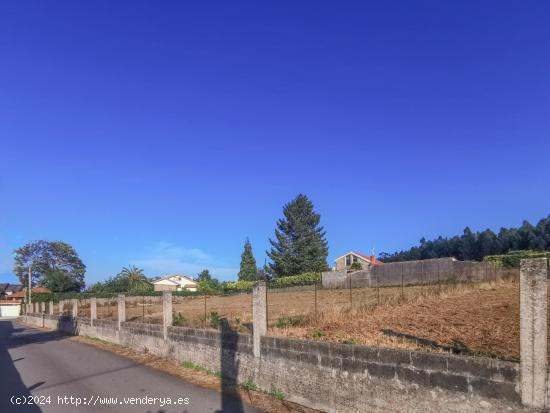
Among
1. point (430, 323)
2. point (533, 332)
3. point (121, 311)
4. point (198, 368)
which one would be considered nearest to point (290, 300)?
point (121, 311)

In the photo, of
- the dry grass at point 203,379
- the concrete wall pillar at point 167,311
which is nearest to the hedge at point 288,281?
the dry grass at point 203,379

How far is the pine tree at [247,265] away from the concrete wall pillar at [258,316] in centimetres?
7769

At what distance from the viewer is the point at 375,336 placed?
9.17 metres

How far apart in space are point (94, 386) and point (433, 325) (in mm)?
7361

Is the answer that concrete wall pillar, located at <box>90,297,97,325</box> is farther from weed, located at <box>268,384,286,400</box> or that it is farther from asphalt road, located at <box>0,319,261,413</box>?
weed, located at <box>268,384,286,400</box>

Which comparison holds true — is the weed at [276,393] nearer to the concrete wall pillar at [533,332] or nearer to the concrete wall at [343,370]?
the concrete wall at [343,370]

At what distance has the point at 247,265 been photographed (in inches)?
3652

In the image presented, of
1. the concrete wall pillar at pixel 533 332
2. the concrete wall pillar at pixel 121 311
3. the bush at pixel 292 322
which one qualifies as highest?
the concrete wall pillar at pixel 533 332

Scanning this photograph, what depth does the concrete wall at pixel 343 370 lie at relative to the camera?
19.1 ft

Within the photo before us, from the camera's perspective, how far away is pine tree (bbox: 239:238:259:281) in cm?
8912

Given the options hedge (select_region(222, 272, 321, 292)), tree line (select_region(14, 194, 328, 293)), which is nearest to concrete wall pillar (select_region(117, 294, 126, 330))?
hedge (select_region(222, 272, 321, 292))

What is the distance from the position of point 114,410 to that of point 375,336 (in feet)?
15.8

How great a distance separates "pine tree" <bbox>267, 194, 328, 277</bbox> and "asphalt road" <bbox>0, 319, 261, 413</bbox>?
56088 mm

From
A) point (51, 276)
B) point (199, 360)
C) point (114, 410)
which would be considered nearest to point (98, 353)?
point (199, 360)
